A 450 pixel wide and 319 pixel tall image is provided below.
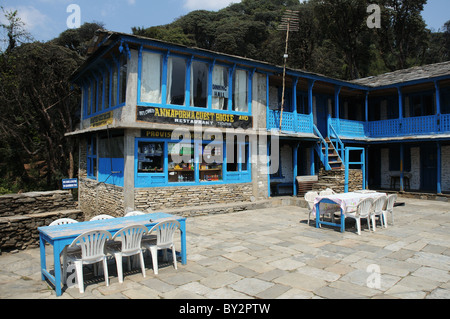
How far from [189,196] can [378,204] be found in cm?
622

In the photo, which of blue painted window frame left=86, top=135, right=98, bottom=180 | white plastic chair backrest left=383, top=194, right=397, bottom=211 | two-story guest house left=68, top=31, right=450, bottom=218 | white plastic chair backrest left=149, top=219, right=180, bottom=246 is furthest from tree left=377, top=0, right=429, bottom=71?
white plastic chair backrest left=149, top=219, right=180, bottom=246

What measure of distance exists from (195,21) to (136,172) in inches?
1685

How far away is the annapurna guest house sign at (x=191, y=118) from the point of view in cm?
1098

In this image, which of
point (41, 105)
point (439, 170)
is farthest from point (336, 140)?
point (41, 105)

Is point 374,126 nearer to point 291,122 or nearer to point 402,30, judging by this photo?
point 291,122

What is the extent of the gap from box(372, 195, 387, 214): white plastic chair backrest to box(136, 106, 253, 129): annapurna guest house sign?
6.12 meters

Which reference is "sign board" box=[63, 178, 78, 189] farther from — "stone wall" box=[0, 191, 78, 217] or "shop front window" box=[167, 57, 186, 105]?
"shop front window" box=[167, 57, 186, 105]

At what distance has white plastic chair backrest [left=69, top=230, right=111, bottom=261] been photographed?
4.72 meters

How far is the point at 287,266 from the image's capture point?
5.80 m

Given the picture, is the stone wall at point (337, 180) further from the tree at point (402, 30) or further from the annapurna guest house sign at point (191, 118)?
the tree at point (402, 30)

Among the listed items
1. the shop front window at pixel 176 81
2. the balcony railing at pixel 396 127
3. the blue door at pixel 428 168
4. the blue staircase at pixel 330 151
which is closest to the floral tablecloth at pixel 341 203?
the blue staircase at pixel 330 151

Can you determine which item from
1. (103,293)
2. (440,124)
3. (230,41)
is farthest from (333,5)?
(103,293)

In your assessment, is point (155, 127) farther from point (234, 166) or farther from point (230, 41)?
point (230, 41)

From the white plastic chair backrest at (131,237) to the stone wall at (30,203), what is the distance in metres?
6.64
